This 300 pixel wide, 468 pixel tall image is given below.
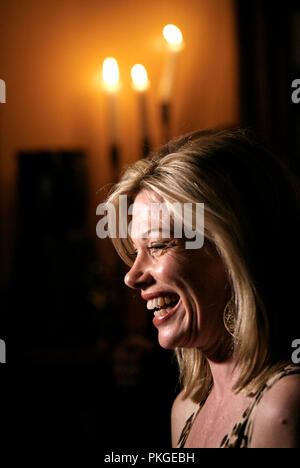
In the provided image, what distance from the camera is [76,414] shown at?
2.06 metres

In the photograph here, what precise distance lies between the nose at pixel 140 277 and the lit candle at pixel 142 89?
1356 mm

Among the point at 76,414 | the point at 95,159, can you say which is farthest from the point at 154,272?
the point at 95,159

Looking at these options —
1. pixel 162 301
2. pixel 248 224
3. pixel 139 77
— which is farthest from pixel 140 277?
pixel 139 77

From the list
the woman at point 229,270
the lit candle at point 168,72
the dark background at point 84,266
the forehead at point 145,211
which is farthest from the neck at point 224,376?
the lit candle at point 168,72

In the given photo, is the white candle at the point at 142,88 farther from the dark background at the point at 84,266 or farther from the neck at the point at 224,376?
the neck at the point at 224,376

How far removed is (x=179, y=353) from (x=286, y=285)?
0.33 m

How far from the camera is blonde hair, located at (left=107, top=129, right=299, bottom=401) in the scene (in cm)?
82

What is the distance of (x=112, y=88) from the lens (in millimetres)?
2301

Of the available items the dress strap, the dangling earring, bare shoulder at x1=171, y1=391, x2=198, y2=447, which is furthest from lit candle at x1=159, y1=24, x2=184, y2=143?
the dress strap

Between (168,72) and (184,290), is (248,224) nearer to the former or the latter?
(184,290)

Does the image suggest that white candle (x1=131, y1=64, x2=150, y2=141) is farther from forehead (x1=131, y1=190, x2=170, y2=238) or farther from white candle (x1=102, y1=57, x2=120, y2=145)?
forehead (x1=131, y1=190, x2=170, y2=238)

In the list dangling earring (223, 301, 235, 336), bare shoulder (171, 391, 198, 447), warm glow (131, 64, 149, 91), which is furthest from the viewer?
warm glow (131, 64, 149, 91)

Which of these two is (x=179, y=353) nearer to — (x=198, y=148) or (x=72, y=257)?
(x=198, y=148)

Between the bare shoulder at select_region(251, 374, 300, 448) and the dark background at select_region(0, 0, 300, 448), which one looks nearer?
the bare shoulder at select_region(251, 374, 300, 448)
